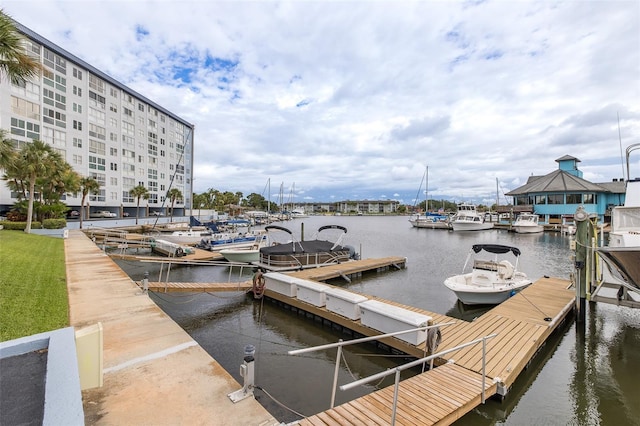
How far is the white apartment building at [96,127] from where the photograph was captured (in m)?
35.4

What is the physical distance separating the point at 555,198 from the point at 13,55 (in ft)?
237

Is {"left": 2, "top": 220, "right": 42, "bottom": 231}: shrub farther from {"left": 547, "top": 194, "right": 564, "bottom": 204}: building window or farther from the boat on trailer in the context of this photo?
{"left": 547, "top": 194, "right": 564, "bottom": 204}: building window

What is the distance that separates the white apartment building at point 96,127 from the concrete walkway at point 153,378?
2178cm

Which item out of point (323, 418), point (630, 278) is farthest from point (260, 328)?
point (630, 278)

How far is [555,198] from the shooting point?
189 ft

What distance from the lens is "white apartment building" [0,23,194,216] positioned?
3538 centimetres

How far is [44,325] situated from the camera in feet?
23.6

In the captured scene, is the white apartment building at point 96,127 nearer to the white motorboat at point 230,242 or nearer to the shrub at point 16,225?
the white motorboat at point 230,242

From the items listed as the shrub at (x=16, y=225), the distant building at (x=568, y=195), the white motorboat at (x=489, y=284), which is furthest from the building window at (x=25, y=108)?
the distant building at (x=568, y=195)

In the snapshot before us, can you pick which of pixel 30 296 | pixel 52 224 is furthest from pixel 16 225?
pixel 30 296

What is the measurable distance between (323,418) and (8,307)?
866cm

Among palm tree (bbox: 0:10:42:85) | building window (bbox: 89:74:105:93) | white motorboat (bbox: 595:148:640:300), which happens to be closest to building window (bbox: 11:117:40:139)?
building window (bbox: 89:74:105:93)

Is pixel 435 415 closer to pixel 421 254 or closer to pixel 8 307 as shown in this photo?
pixel 8 307

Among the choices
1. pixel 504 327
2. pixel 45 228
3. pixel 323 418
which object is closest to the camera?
pixel 323 418
